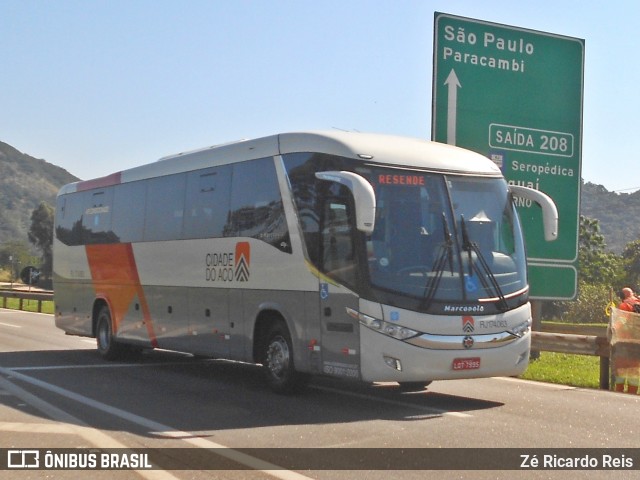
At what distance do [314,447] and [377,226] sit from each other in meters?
3.20

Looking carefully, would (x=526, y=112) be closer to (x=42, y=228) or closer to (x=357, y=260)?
(x=357, y=260)

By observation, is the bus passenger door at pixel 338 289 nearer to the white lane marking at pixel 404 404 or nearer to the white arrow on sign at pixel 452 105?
the white lane marking at pixel 404 404

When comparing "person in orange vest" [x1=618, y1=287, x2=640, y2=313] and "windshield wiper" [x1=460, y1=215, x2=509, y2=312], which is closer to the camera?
"windshield wiper" [x1=460, y1=215, x2=509, y2=312]

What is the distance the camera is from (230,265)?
14383 millimetres

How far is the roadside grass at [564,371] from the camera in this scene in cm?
1558

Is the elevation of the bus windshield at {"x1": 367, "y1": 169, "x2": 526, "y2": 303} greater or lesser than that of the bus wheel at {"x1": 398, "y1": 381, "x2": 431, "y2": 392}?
greater

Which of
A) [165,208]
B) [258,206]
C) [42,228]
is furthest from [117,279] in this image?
[42,228]

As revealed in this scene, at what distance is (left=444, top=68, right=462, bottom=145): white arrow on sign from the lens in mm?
18906

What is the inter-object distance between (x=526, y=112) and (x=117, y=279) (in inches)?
340

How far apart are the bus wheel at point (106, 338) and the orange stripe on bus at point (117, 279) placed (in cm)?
27

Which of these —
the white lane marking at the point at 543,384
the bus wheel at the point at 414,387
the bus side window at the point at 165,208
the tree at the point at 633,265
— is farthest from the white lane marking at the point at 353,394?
the tree at the point at 633,265

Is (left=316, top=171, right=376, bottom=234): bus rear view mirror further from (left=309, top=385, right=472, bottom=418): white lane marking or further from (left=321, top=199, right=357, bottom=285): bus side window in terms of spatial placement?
(left=309, top=385, right=472, bottom=418): white lane marking

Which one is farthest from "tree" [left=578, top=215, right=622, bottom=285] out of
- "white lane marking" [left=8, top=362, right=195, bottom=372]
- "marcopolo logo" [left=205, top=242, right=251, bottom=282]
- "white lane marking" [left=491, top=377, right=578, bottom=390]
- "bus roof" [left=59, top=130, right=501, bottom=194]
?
"bus roof" [left=59, top=130, right=501, bottom=194]

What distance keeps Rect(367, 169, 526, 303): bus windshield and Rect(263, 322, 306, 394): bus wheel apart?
2.06 metres
